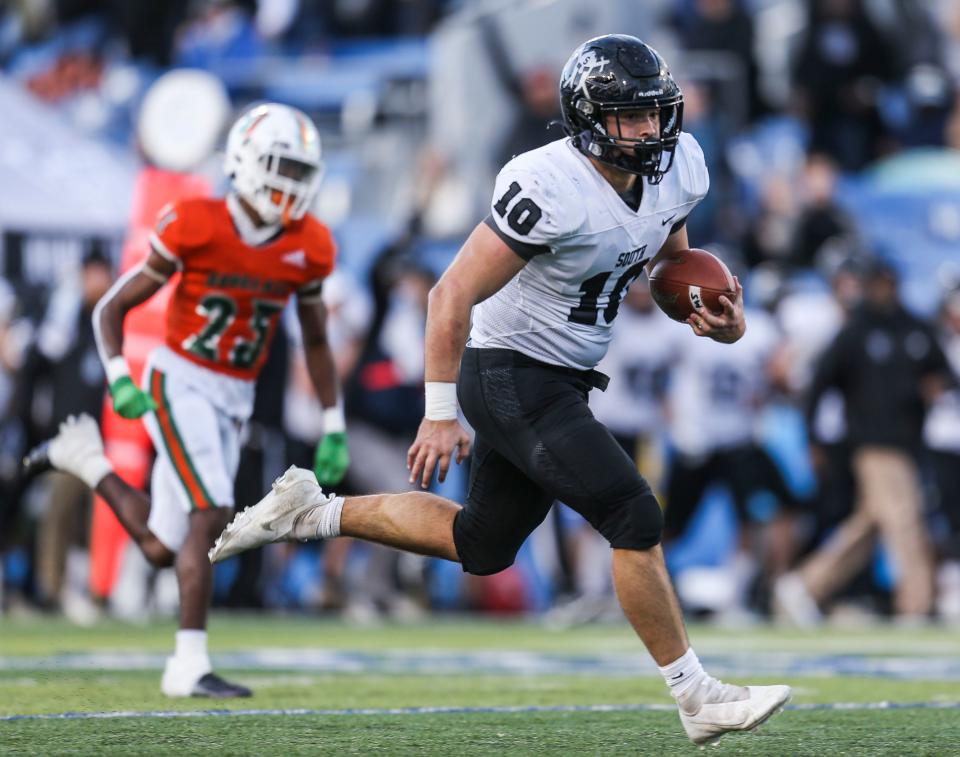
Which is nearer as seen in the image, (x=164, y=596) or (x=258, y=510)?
(x=258, y=510)

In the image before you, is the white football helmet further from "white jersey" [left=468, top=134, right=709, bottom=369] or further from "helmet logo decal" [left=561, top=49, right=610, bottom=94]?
"helmet logo decal" [left=561, top=49, right=610, bottom=94]

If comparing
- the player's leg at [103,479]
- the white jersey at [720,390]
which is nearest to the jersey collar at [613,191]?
the player's leg at [103,479]

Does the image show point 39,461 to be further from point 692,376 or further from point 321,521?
point 692,376

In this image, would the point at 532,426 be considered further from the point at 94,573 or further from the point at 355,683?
the point at 94,573

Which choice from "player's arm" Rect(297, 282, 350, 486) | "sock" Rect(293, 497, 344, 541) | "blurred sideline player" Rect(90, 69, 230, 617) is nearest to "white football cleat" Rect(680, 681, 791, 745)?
"sock" Rect(293, 497, 344, 541)

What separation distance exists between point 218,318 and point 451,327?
69.3 inches

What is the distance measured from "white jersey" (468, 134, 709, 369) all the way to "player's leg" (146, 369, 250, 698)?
52.7 inches

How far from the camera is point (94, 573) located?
380 inches

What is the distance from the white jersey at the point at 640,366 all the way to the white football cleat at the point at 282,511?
501cm

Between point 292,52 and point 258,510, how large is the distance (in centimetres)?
978

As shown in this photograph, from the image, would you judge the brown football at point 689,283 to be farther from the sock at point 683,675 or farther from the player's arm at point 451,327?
the sock at point 683,675

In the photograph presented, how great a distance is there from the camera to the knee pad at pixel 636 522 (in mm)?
4203

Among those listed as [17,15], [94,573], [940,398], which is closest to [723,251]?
[940,398]

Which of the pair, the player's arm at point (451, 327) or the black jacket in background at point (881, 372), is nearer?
the player's arm at point (451, 327)
